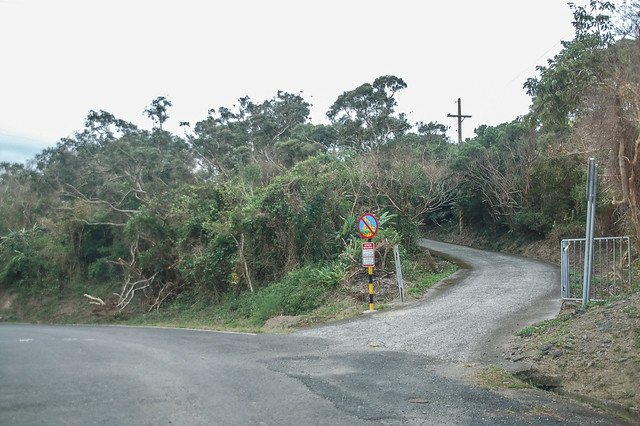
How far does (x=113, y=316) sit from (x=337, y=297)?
15.2 m

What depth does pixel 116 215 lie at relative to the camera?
33.2 meters

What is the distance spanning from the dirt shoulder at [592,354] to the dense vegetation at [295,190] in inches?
194

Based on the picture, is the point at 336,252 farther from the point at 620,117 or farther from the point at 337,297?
the point at 620,117

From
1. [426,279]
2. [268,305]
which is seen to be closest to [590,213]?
[426,279]

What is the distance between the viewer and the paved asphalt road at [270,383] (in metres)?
5.95

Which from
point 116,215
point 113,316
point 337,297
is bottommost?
point 113,316

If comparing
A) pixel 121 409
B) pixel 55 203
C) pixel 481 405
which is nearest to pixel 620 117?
pixel 481 405

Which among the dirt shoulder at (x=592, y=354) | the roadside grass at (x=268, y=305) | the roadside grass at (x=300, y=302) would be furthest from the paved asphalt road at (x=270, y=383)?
the roadside grass at (x=268, y=305)

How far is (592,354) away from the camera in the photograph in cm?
825

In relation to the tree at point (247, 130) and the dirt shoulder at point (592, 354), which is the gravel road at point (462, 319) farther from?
the tree at point (247, 130)

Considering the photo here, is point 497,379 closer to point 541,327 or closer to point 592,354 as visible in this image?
point 592,354

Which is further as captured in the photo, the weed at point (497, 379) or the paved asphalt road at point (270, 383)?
the weed at point (497, 379)

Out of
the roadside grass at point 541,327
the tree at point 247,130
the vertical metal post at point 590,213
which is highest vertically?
the tree at point 247,130

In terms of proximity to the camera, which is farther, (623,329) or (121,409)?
(623,329)
